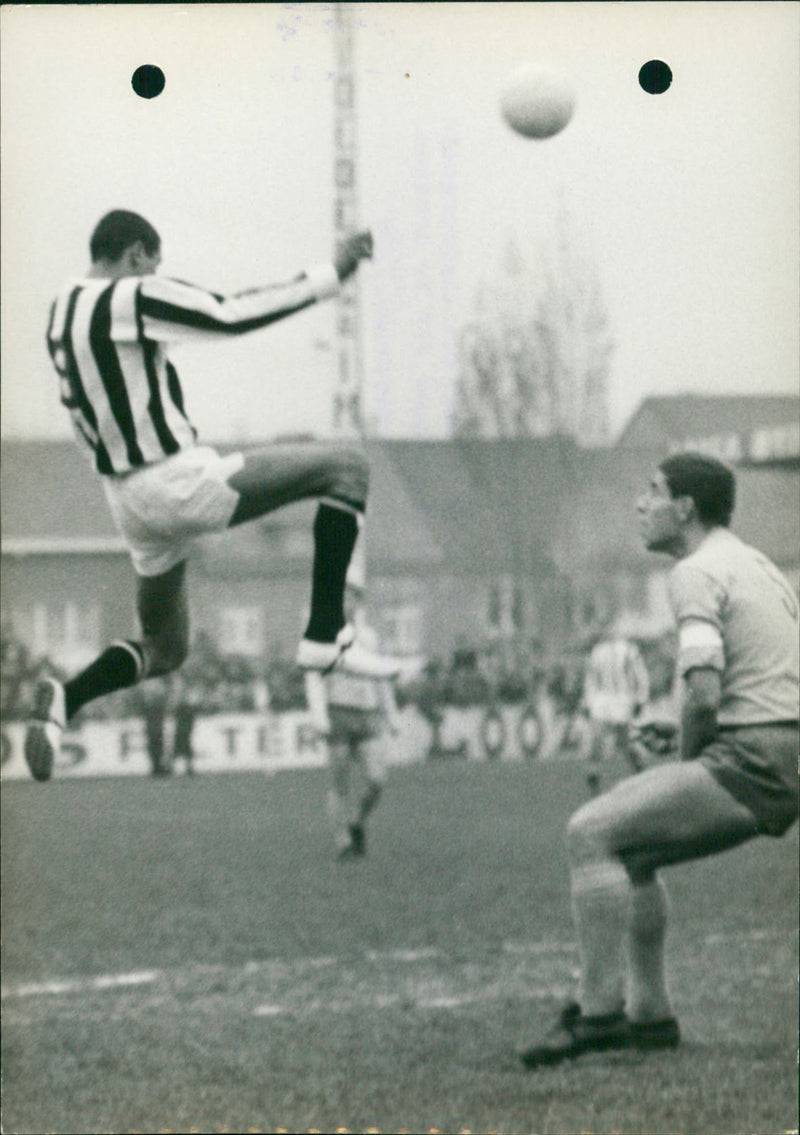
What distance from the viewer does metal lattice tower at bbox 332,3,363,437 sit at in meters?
5.37

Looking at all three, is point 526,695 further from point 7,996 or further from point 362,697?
point 7,996

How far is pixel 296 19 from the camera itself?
17.3 feet

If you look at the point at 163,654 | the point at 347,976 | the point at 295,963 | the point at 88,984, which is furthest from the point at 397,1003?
the point at 163,654

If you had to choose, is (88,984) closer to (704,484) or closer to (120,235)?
(704,484)

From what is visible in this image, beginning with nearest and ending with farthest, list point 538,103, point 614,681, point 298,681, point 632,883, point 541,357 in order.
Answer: point 538,103 < point 632,883 < point 541,357 < point 614,681 < point 298,681

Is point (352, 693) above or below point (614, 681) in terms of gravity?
below

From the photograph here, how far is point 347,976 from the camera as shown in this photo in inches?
417

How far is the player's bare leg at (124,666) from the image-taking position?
4.50m

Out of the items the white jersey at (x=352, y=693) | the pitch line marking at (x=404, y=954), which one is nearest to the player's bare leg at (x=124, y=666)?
the white jersey at (x=352, y=693)

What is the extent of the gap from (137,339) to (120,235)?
25 cm

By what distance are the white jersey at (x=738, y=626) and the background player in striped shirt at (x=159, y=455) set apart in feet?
2.92

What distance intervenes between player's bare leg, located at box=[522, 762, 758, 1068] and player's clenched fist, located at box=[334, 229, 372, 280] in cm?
157

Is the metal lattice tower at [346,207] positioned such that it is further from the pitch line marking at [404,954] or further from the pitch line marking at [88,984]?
the pitch line marking at [404,954]

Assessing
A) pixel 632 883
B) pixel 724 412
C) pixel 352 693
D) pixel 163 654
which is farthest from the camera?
pixel 352 693
